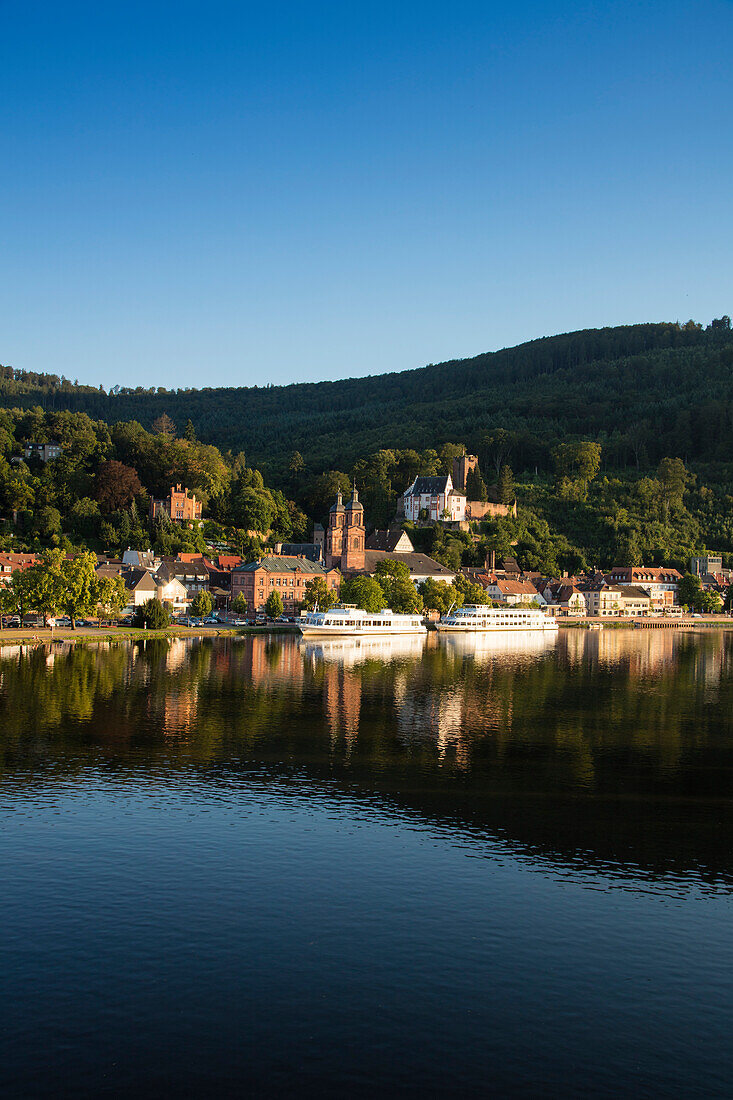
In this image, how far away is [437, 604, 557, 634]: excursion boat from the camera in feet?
303

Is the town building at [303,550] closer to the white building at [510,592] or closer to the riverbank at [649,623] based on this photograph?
the white building at [510,592]

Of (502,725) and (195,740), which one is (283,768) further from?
(502,725)

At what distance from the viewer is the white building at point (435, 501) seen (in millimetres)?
124062

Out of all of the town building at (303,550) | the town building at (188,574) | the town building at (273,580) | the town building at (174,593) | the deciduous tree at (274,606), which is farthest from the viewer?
the town building at (303,550)

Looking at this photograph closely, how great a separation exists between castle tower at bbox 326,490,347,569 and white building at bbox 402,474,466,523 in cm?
2011

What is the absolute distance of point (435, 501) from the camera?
124875 millimetres

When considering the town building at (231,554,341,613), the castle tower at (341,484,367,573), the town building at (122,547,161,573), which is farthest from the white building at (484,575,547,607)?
the town building at (122,547,161,573)

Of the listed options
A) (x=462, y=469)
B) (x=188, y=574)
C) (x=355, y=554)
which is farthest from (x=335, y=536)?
(x=462, y=469)

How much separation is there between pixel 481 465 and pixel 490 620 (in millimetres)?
64352

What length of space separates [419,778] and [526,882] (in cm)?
841

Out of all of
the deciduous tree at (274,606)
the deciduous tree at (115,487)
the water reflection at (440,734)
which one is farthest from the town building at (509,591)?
the water reflection at (440,734)

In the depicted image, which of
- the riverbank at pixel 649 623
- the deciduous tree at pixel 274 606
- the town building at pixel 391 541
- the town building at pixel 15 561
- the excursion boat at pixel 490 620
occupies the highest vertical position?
the town building at pixel 391 541

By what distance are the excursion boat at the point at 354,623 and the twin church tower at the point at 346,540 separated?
18.4m

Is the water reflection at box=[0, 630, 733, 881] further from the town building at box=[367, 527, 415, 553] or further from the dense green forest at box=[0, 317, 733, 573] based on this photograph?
the town building at box=[367, 527, 415, 553]
